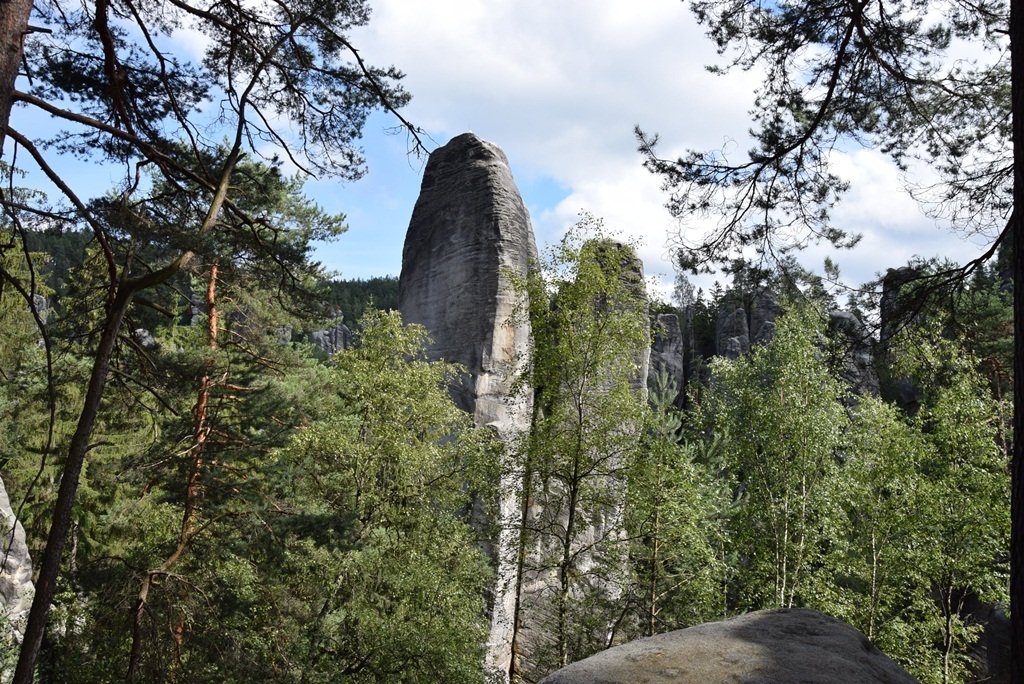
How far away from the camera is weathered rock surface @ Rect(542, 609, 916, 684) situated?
11.8 feet

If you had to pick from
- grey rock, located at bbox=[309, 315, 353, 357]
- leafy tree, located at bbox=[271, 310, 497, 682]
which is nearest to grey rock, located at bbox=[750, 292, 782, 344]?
leafy tree, located at bbox=[271, 310, 497, 682]

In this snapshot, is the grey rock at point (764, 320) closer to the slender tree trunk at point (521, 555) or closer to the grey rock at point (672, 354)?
the grey rock at point (672, 354)

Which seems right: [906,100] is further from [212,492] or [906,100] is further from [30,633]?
[212,492]

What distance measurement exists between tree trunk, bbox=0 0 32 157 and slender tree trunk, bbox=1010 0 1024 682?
15.4 feet

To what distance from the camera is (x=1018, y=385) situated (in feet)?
10.8

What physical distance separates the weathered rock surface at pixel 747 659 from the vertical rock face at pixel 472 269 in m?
11.0

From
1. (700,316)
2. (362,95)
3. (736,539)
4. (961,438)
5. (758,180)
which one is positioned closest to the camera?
(362,95)

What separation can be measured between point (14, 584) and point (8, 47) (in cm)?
1029

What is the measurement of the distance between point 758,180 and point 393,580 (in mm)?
7121

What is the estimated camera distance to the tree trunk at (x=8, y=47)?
392cm

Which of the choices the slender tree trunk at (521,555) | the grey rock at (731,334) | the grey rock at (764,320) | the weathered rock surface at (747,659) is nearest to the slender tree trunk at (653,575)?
the slender tree trunk at (521,555)

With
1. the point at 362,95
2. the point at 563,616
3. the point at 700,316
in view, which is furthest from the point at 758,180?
the point at 700,316

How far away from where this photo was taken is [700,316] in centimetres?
3969

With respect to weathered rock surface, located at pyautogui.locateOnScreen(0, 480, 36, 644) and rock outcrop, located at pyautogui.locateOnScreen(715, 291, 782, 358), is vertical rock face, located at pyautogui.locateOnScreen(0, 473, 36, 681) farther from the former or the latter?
rock outcrop, located at pyautogui.locateOnScreen(715, 291, 782, 358)
